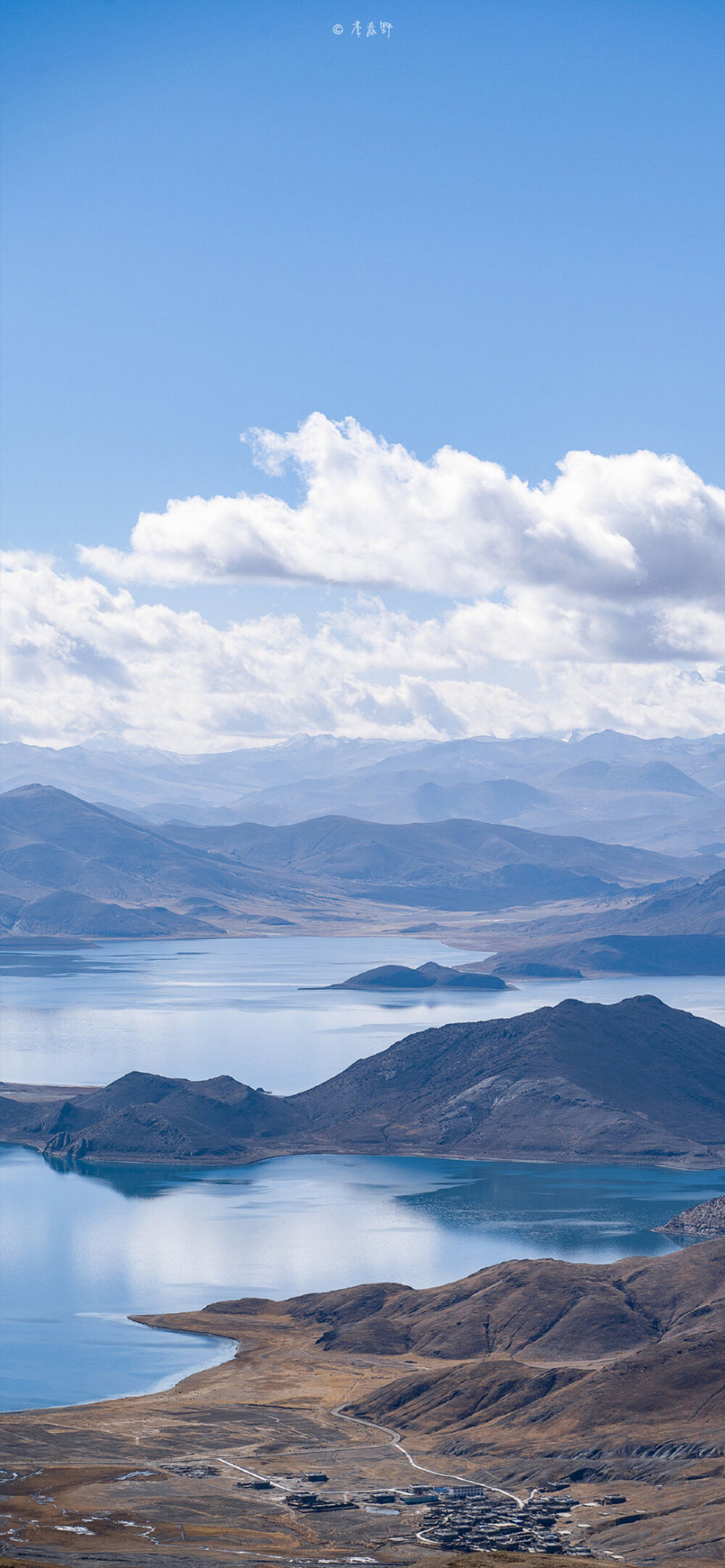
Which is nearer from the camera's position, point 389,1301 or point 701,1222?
point 389,1301

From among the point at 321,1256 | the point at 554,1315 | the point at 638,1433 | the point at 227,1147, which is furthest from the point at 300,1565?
the point at 227,1147

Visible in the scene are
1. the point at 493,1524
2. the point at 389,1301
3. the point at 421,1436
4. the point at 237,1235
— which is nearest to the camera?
the point at 493,1524

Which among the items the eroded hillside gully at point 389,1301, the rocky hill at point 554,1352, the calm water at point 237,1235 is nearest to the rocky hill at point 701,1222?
the eroded hillside gully at point 389,1301

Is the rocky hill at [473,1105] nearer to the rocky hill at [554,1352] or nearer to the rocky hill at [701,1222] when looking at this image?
the rocky hill at [701,1222]

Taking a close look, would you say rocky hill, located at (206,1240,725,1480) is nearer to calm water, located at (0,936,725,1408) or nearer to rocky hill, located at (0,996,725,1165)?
calm water, located at (0,936,725,1408)

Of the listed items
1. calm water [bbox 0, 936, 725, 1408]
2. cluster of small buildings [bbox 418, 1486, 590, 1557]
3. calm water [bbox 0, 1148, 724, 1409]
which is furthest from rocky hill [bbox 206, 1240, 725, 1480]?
calm water [bbox 0, 936, 725, 1408]

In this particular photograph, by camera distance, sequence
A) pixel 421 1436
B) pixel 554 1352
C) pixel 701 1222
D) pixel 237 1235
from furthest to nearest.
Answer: pixel 237 1235 < pixel 701 1222 < pixel 554 1352 < pixel 421 1436

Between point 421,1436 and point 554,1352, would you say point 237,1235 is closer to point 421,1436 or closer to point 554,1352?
point 554,1352

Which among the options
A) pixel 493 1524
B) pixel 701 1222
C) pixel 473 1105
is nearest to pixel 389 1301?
pixel 701 1222
